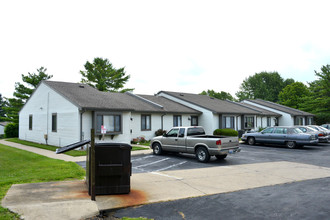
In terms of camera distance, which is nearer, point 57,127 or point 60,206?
point 60,206

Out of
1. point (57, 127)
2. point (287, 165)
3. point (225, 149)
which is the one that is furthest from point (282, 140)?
point (57, 127)

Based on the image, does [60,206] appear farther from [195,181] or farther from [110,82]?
[110,82]

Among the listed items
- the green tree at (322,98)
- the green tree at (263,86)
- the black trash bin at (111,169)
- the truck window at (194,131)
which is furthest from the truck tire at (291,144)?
the green tree at (263,86)

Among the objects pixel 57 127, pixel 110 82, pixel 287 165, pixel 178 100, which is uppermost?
pixel 110 82

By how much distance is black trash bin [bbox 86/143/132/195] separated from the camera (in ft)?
22.8

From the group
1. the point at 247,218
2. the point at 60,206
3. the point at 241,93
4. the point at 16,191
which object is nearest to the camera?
the point at 247,218

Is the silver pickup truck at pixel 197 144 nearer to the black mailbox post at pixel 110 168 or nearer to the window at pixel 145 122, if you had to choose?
the black mailbox post at pixel 110 168

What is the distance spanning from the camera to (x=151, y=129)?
2439 centimetres

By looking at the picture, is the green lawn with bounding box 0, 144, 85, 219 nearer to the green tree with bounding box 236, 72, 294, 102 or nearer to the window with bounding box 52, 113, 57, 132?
the window with bounding box 52, 113, 57, 132

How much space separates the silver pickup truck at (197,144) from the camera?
12.5 metres

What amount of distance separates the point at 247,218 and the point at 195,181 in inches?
138

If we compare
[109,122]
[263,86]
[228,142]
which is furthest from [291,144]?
[263,86]

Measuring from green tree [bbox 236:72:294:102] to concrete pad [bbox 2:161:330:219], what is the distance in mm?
64005

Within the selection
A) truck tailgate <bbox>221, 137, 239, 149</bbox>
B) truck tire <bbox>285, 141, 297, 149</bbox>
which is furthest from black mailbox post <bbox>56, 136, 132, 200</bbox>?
truck tire <bbox>285, 141, 297, 149</bbox>
